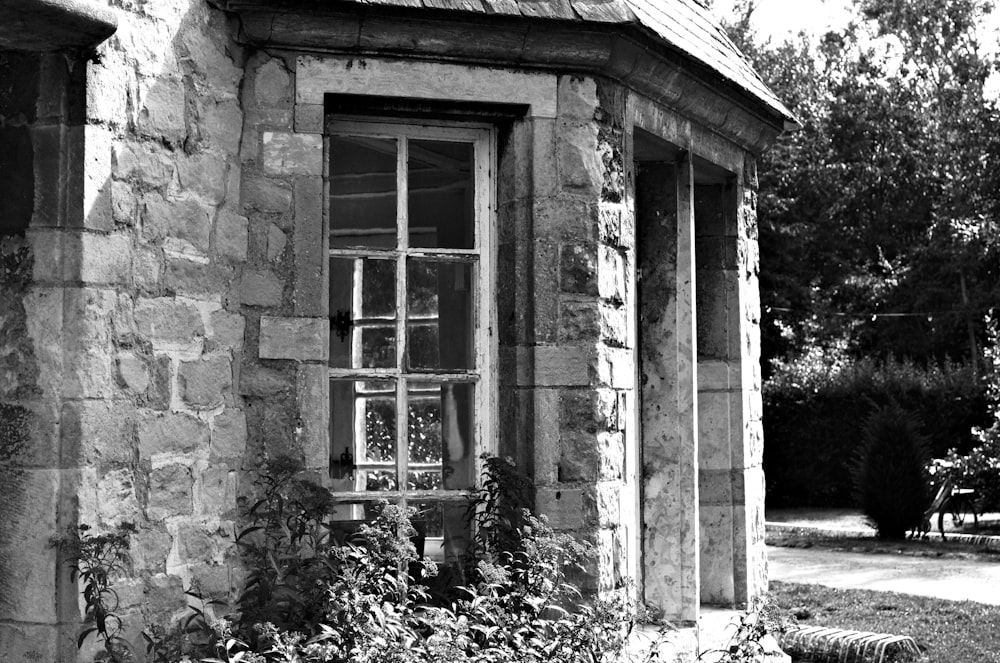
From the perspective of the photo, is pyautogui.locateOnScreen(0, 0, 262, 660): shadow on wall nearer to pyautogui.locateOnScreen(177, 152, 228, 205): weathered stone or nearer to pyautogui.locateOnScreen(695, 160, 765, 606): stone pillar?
pyautogui.locateOnScreen(177, 152, 228, 205): weathered stone

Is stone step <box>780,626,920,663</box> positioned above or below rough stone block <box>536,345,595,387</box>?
below

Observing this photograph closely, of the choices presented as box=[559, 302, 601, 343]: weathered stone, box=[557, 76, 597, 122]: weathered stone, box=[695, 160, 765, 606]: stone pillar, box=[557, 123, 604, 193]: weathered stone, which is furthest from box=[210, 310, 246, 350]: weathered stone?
box=[695, 160, 765, 606]: stone pillar

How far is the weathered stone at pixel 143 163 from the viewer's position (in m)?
4.17

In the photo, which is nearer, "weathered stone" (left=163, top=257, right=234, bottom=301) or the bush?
"weathered stone" (left=163, top=257, right=234, bottom=301)

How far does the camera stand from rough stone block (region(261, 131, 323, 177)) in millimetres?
4766

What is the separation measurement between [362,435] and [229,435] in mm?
623

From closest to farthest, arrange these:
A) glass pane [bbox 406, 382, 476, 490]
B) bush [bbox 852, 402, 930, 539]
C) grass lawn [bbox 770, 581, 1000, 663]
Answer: glass pane [bbox 406, 382, 476, 490] → grass lawn [bbox 770, 581, 1000, 663] → bush [bbox 852, 402, 930, 539]

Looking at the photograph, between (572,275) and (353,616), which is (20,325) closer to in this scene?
(353,616)

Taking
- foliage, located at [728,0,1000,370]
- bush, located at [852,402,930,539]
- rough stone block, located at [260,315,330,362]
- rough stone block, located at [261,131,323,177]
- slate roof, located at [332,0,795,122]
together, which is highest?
foliage, located at [728,0,1000,370]

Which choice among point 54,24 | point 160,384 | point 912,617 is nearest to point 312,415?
point 160,384

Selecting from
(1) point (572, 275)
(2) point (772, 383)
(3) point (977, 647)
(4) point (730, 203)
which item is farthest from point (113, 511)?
(2) point (772, 383)

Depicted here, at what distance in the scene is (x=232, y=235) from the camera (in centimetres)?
468

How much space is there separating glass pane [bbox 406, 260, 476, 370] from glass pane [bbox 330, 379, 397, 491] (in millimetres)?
203

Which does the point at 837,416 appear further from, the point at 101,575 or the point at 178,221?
the point at 101,575
